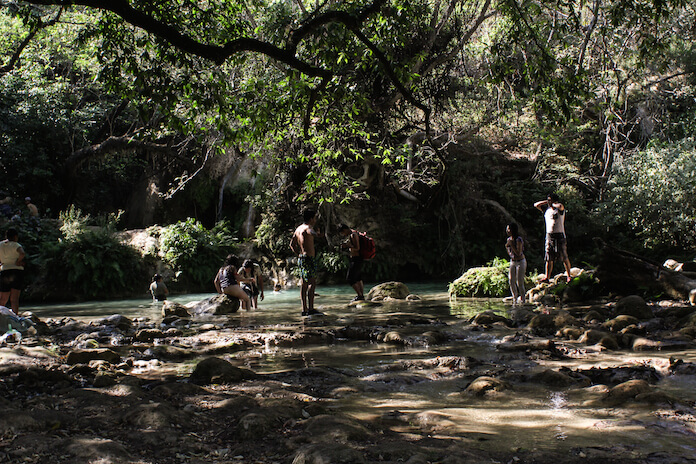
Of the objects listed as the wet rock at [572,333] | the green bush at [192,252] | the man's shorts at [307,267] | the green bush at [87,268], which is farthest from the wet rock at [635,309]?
the green bush at [87,268]

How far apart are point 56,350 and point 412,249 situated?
16.5 m

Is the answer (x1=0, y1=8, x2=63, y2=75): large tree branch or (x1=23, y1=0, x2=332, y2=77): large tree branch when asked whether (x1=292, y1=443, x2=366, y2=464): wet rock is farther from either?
(x1=0, y1=8, x2=63, y2=75): large tree branch

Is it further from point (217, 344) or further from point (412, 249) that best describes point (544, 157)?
point (217, 344)

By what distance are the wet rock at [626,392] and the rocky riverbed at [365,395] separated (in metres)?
0.01

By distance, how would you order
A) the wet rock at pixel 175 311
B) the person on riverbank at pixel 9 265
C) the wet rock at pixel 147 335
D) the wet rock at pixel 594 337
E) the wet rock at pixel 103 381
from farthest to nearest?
the wet rock at pixel 175 311 < the person on riverbank at pixel 9 265 < the wet rock at pixel 147 335 < the wet rock at pixel 594 337 < the wet rock at pixel 103 381

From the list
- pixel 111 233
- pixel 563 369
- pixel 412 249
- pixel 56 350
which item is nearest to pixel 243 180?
pixel 111 233

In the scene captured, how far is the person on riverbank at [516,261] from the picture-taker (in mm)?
11672

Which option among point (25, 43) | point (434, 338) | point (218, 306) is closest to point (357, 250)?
point (218, 306)

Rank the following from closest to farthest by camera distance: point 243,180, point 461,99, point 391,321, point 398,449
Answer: point 398,449, point 391,321, point 461,99, point 243,180

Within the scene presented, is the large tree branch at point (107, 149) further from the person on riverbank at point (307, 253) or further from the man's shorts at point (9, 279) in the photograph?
the person on riverbank at point (307, 253)

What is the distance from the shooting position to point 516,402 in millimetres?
4645

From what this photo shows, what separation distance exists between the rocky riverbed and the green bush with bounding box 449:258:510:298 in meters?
5.80

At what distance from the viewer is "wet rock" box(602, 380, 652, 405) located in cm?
440

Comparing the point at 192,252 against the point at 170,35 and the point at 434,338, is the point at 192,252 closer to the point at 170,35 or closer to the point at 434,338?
the point at 434,338
